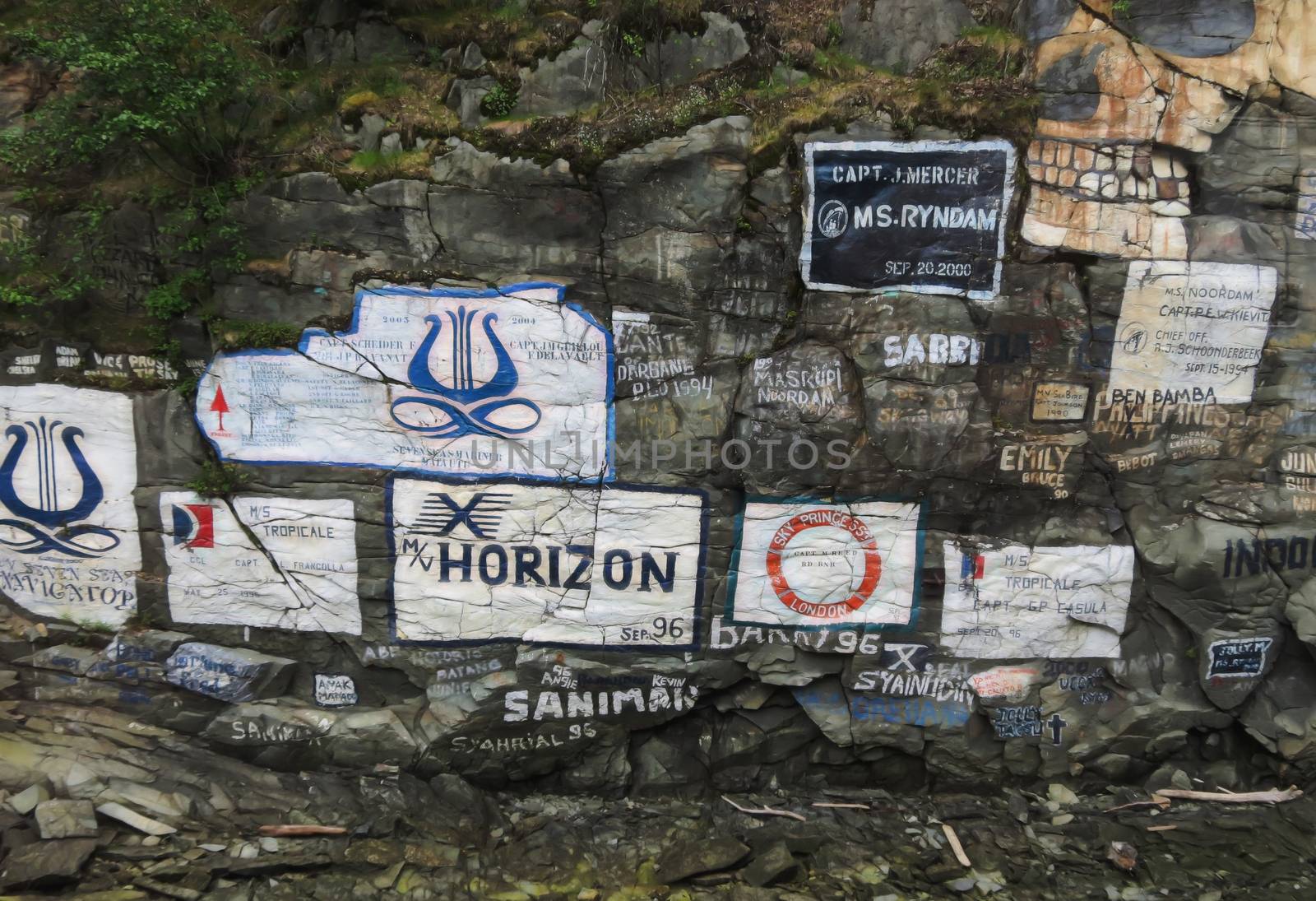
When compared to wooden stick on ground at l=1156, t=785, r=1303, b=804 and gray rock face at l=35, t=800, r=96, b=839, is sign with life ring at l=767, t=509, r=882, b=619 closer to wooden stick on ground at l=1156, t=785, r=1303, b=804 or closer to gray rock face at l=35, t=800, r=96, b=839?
wooden stick on ground at l=1156, t=785, r=1303, b=804

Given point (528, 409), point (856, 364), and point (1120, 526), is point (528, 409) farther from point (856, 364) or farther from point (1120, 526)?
point (1120, 526)

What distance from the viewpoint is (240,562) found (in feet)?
15.7

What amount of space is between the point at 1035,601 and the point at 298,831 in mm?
4730

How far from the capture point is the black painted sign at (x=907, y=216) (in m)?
4.41

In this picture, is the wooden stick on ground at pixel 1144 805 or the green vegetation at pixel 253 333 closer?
the green vegetation at pixel 253 333

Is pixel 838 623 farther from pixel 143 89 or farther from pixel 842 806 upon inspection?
pixel 143 89

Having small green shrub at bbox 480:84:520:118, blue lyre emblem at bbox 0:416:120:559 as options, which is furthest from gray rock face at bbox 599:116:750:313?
blue lyre emblem at bbox 0:416:120:559

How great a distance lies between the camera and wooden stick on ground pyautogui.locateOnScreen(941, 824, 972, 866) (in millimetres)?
4508

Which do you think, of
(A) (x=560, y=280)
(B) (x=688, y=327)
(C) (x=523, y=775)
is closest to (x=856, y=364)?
(B) (x=688, y=327)

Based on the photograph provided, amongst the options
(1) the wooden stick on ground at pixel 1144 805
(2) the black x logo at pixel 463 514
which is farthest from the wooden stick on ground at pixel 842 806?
(2) the black x logo at pixel 463 514

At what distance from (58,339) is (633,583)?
385 cm

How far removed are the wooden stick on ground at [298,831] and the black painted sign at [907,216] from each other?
4.30m

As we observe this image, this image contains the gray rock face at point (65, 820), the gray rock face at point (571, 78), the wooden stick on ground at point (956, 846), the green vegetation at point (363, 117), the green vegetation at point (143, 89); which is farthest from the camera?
the gray rock face at point (571, 78)

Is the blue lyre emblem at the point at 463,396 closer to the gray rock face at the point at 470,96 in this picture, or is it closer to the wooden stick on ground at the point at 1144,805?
the gray rock face at the point at 470,96
